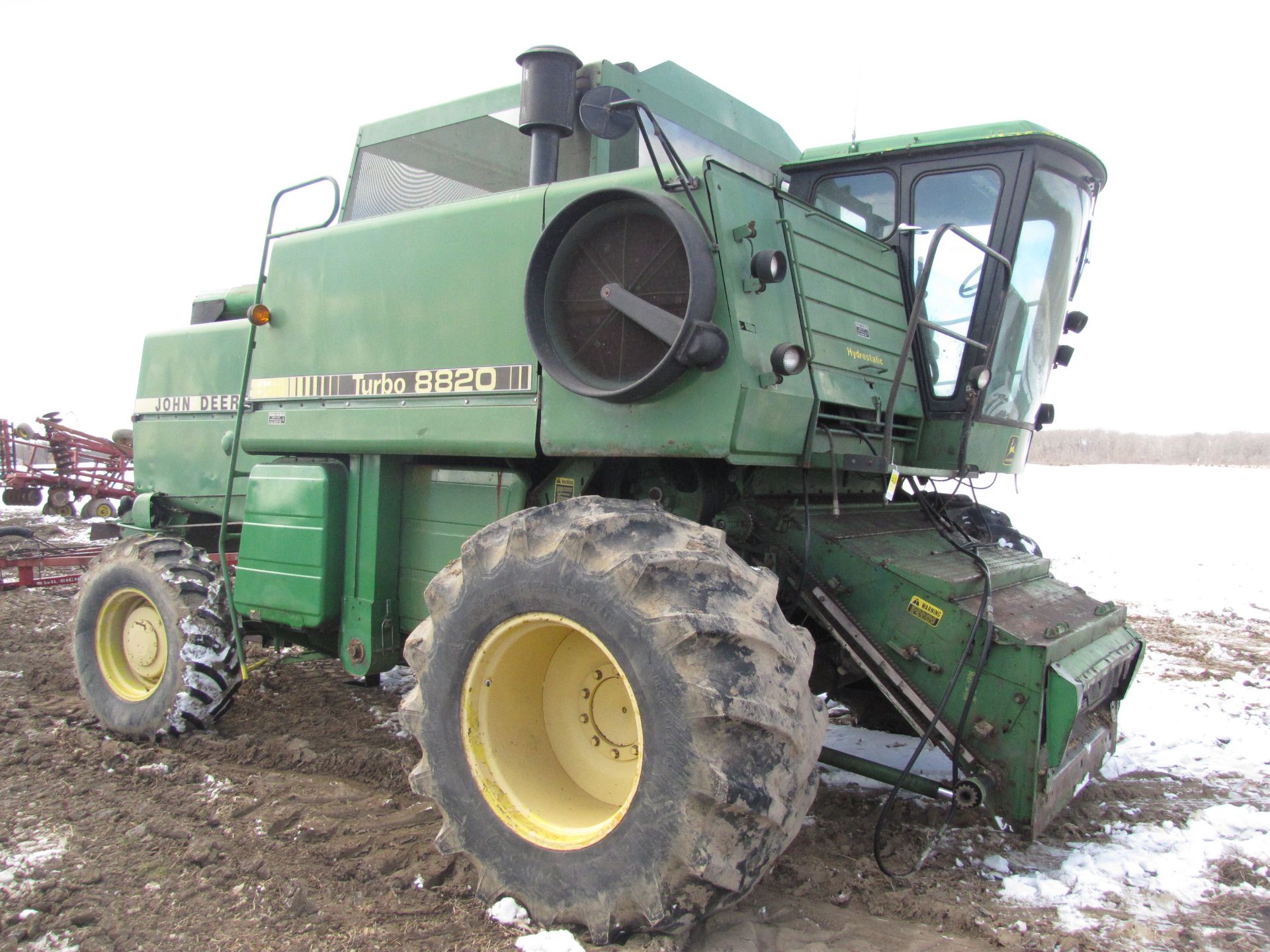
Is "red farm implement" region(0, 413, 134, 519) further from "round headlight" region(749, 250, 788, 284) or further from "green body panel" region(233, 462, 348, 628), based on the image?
"round headlight" region(749, 250, 788, 284)

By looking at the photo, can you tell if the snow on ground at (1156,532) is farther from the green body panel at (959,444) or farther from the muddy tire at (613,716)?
the muddy tire at (613,716)

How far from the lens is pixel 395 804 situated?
394 cm

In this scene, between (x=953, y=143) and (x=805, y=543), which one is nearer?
(x=805, y=543)

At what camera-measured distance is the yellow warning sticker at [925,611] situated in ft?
11.2

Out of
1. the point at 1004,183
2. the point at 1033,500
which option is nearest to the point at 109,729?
the point at 1004,183

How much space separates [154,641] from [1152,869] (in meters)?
4.74

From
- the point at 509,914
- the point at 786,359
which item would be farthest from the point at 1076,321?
the point at 509,914

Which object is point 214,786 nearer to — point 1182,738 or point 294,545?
point 294,545

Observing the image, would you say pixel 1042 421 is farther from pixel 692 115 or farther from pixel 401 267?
pixel 401 267

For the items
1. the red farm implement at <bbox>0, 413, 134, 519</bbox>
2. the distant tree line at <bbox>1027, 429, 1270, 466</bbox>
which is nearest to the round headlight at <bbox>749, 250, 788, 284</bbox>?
the red farm implement at <bbox>0, 413, 134, 519</bbox>

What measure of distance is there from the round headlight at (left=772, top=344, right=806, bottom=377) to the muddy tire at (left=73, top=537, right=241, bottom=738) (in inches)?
128

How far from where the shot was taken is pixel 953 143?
4.35 metres

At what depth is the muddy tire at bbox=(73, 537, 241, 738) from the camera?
4605 mm

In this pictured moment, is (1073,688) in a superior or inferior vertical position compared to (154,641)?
superior
